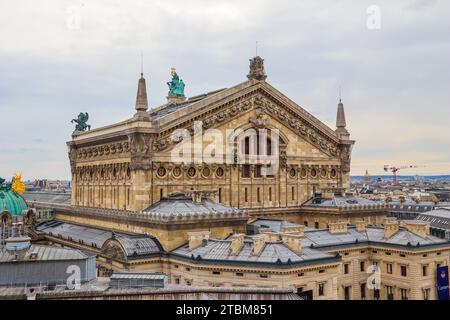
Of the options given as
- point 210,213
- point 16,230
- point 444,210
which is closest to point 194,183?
point 210,213

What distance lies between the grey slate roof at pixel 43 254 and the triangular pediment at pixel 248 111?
78.0 ft

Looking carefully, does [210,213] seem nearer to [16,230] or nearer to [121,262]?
[121,262]

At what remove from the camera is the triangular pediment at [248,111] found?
246 feet

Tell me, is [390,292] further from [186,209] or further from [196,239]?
[186,209]

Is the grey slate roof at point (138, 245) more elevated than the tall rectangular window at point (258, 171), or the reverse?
the tall rectangular window at point (258, 171)

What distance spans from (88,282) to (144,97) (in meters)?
31.5

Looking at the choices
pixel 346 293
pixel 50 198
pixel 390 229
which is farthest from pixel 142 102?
pixel 50 198

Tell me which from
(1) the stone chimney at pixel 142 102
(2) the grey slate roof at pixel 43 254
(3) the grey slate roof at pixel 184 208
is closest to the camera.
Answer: (2) the grey slate roof at pixel 43 254

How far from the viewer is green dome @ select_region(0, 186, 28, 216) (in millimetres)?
83000

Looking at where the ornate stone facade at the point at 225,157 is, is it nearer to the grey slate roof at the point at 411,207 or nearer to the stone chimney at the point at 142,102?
the stone chimney at the point at 142,102

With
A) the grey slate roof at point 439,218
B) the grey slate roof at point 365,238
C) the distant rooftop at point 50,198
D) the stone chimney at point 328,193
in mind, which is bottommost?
the grey slate roof at point 439,218

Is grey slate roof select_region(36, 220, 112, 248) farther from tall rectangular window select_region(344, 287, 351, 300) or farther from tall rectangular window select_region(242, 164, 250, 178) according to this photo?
tall rectangular window select_region(344, 287, 351, 300)

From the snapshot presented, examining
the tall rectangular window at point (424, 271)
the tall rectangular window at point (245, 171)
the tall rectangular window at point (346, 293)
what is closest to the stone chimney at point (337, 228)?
the tall rectangular window at point (346, 293)

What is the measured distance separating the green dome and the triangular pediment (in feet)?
85.9
